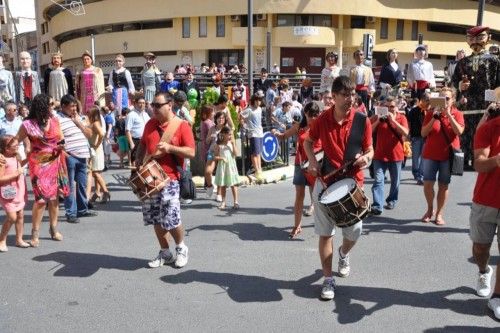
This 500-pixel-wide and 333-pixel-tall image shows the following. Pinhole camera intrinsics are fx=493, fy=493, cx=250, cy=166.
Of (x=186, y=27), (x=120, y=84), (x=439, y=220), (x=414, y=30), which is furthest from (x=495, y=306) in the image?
(x=414, y=30)

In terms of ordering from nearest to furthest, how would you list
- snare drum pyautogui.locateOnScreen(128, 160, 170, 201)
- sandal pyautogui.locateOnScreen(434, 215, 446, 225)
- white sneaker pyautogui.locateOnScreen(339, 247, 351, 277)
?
snare drum pyautogui.locateOnScreen(128, 160, 170, 201) → white sneaker pyautogui.locateOnScreen(339, 247, 351, 277) → sandal pyautogui.locateOnScreen(434, 215, 446, 225)

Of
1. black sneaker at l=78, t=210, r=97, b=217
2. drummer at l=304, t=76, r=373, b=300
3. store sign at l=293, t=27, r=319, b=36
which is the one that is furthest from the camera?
store sign at l=293, t=27, r=319, b=36

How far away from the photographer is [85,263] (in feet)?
18.7

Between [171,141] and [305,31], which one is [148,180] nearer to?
[171,141]

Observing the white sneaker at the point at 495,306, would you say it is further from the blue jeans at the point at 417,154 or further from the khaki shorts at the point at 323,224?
the blue jeans at the point at 417,154

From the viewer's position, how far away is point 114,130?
13.3 meters

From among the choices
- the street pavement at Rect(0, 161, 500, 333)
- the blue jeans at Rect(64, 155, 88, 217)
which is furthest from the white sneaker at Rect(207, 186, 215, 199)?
the blue jeans at Rect(64, 155, 88, 217)

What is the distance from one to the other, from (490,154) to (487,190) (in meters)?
0.32

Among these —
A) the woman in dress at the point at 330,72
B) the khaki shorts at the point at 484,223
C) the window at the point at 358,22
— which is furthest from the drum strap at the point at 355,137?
the window at the point at 358,22

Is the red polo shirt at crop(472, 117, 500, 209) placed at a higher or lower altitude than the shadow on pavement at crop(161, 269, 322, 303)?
higher

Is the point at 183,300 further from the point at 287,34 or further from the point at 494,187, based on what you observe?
the point at 287,34

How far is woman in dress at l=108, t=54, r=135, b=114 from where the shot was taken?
1188 cm

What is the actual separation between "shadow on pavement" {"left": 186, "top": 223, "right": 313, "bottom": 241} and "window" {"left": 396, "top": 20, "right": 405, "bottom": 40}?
35.0 m

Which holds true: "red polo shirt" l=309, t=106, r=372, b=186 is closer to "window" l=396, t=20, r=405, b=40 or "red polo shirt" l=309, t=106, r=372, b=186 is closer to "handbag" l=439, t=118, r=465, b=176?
"handbag" l=439, t=118, r=465, b=176
